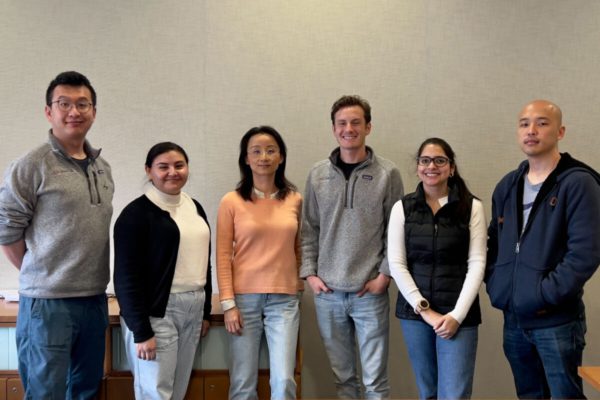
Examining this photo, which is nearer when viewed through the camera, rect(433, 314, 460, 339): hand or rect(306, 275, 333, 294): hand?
rect(433, 314, 460, 339): hand

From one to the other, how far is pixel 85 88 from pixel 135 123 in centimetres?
89

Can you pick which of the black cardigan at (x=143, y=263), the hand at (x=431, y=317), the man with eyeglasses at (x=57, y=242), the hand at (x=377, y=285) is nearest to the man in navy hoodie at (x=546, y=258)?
the hand at (x=431, y=317)

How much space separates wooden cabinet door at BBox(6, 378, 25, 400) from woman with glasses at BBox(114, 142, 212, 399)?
71cm

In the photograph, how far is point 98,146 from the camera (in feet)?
9.86

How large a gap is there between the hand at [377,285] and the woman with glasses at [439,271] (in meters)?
0.11

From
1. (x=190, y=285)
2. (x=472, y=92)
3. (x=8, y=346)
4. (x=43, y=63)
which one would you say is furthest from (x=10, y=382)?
(x=472, y=92)

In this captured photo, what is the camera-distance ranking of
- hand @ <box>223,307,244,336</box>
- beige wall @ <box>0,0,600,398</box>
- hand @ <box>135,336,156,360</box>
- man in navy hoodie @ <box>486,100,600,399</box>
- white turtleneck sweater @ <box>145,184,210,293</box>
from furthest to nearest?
beige wall @ <box>0,0,600,398</box>
hand @ <box>223,307,244,336</box>
white turtleneck sweater @ <box>145,184,210,293</box>
hand @ <box>135,336,156,360</box>
man in navy hoodie @ <box>486,100,600,399</box>

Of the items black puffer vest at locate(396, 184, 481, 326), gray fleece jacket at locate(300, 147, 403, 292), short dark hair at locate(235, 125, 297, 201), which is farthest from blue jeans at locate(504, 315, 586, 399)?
short dark hair at locate(235, 125, 297, 201)

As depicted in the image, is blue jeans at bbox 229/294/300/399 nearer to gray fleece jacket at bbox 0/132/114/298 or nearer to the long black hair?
gray fleece jacket at bbox 0/132/114/298

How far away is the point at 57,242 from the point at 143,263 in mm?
344

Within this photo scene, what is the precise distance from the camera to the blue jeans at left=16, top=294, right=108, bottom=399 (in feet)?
6.56

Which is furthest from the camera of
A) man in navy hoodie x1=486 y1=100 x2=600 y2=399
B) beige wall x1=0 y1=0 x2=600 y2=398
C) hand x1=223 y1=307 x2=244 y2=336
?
beige wall x1=0 y1=0 x2=600 y2=398

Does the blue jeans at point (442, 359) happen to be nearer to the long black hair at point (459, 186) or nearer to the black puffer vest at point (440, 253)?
the black puffer vest at point (440, 253)

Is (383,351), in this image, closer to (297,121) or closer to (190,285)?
(190,285)
